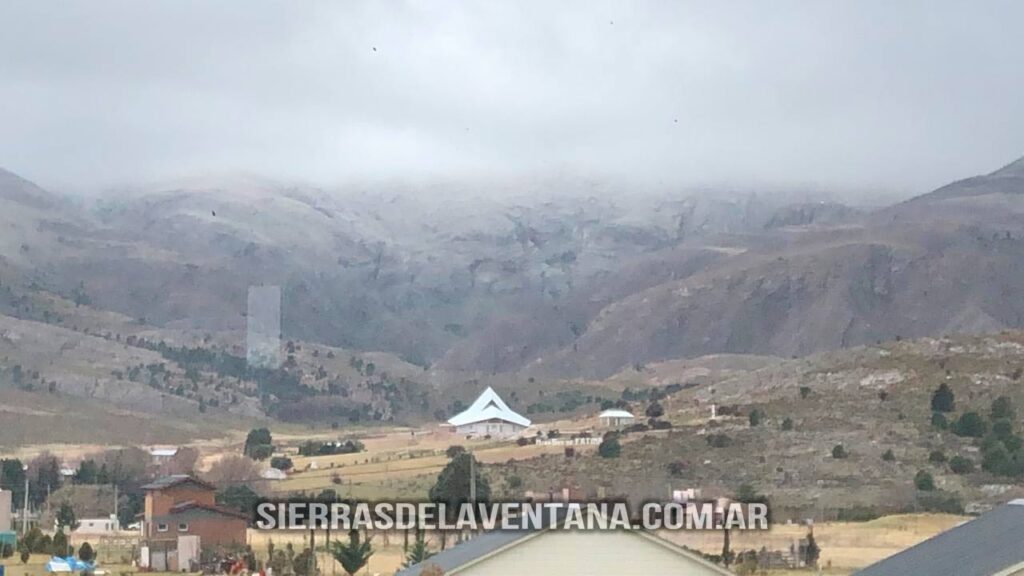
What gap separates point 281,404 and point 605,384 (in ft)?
92.2

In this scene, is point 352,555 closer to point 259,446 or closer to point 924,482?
point 924,482

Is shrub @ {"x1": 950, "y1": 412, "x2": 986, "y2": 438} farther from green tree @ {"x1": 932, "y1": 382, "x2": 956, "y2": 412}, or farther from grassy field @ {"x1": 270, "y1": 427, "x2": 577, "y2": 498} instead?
grassy field @ {"x1": 270, "y1": 427, "x2": 577, "y2": 498}

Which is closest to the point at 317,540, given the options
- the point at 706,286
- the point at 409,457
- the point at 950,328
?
the point at 409,457

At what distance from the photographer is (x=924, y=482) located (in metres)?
51.3

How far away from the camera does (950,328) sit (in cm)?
14300

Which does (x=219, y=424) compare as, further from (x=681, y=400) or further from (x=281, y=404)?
(x=681, y=400)

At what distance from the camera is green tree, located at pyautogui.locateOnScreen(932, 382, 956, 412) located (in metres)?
61.7

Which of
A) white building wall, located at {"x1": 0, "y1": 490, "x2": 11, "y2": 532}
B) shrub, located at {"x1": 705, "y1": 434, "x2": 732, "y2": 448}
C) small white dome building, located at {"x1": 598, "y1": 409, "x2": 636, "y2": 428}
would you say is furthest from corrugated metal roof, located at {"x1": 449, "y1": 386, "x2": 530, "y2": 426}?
white building wall, located at {"x1": 0, "y1": 490, "x2": 11, "y2": 532}

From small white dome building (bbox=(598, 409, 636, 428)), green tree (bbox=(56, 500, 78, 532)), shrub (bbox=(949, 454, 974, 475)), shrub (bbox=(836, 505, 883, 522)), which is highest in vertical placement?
small white dome building (bbox=(598, 409, 636, 428))

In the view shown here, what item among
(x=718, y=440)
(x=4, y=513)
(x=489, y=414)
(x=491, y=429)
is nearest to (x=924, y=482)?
(x=718, y=440)

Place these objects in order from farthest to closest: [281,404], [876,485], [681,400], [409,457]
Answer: [281,404]
[681,400]
[409,457]
[876,485]

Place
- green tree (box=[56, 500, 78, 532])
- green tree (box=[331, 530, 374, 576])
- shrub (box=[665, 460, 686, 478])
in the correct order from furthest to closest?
shrub (box=[665, 460, 686, 478]), green tree (box=[56, 500, 78, 532]), green tree (box=[331, 530, 374, 576])

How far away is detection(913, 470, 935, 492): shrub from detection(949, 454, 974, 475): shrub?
1.24 m

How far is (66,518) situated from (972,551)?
39.7 m
